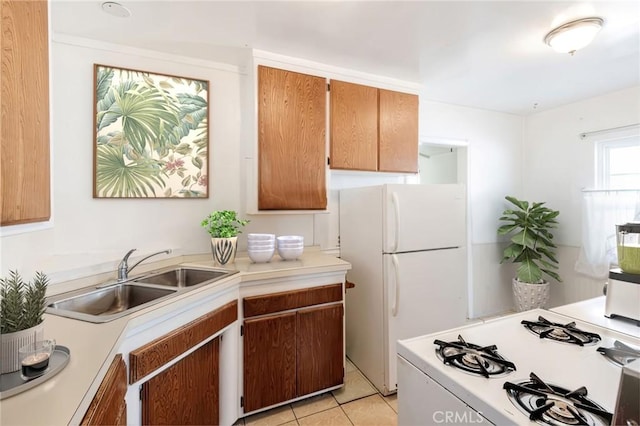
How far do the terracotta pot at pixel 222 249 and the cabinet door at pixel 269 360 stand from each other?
0.46 meters

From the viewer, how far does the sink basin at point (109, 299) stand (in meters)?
1.33

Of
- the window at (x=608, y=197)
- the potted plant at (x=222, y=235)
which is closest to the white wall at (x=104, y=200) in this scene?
the potted plant at (x=222, y=235)

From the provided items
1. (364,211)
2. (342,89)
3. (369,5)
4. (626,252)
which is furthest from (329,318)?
(369,5)

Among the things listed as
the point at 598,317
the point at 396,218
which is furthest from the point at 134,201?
the point at 598,317

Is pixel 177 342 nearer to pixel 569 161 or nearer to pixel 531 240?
pixel 531 240

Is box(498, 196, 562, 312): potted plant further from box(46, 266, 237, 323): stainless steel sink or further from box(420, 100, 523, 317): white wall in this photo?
box(46, 266, 237, 323): stainless steel sink

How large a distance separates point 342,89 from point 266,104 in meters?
0.64

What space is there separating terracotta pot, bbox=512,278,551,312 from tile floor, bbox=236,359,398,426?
6.44 ft

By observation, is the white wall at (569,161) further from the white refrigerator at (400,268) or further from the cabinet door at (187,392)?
the cabinet door at (187,392)

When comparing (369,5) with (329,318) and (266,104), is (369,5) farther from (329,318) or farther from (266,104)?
(329,318)

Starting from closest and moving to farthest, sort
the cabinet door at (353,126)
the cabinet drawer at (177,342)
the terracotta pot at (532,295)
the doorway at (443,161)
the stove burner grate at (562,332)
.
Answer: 1. the stove burner grate at (562,332)
2. the cabinet drawer at (177,342)
3. the cabinet door at (353,126)
4. the terracotta pot at (532,295)
5. the doorway at (443,161)

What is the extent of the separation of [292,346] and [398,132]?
1890 mm

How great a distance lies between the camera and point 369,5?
5.14 feet

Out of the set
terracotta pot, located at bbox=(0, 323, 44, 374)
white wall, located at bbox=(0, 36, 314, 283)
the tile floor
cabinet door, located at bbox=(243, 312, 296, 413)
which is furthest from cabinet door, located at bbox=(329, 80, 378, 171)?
terracotta pot, located at bbox=(0, 323, 44, 374)
